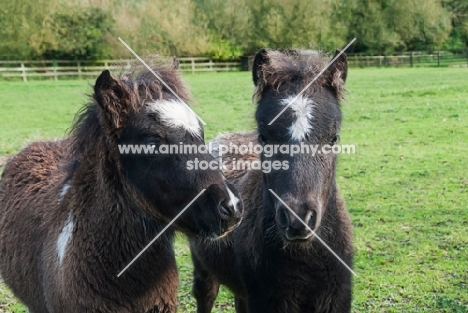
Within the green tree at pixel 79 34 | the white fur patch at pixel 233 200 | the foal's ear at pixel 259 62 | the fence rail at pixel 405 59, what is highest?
the green tree at pixel 79 34

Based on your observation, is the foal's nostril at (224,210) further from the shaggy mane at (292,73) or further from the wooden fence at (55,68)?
the wooden fence at (55,68)

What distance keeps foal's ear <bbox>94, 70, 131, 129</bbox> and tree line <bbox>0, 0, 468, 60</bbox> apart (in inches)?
1496

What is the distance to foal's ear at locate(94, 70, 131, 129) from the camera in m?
3.47

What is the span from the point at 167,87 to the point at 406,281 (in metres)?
3.78

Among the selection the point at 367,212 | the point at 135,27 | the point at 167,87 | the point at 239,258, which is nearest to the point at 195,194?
the point at 167,87

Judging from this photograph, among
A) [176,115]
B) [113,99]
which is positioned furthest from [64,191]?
[176,115]

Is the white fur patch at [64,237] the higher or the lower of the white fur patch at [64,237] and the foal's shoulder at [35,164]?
the lower

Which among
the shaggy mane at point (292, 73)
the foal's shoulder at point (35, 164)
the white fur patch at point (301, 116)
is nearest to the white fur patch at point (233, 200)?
the white fur patch at point (301, 116)

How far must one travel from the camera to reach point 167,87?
3689mm

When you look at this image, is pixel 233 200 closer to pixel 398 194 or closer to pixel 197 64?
pixel 398 194

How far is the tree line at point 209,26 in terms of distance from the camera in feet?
155

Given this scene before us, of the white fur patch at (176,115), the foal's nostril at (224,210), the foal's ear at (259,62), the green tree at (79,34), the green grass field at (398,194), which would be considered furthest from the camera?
the green tree at (79,34)

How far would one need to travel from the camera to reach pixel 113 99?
352 cm

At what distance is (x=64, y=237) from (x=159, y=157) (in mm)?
950
